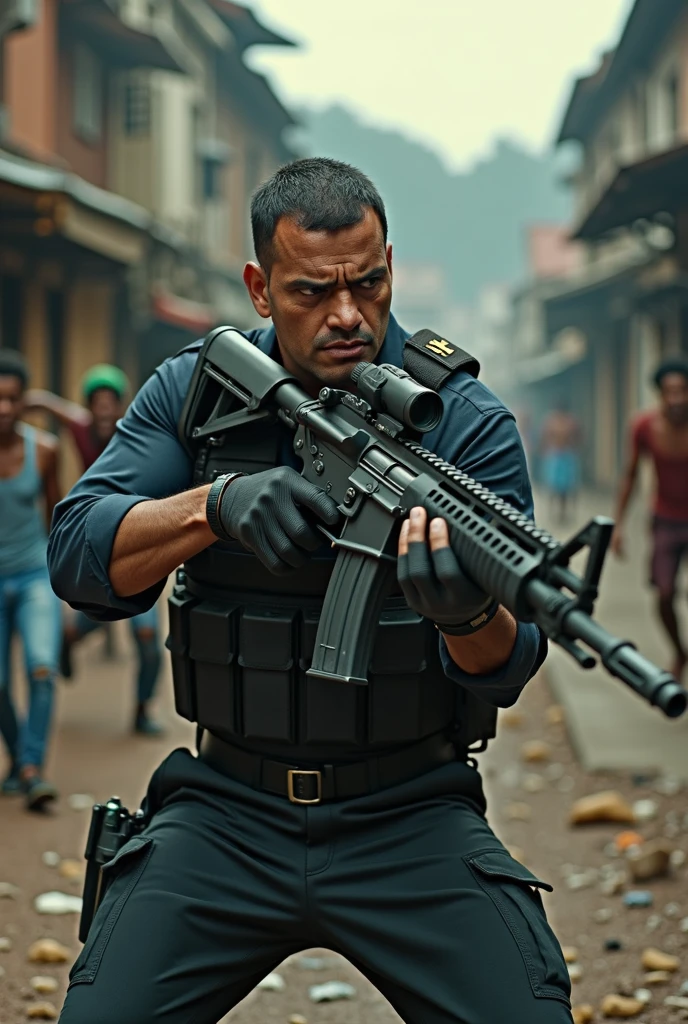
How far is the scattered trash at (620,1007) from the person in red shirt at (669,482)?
373 centimetres

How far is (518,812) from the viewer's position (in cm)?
609

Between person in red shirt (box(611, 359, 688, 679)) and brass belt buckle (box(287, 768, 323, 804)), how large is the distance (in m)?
5.11

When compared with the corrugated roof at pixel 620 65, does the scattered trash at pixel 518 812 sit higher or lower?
lower

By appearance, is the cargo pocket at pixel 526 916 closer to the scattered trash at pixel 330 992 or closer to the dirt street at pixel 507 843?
the dirt street at pixel 507 843

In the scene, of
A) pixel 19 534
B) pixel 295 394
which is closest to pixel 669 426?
pixel 19 534

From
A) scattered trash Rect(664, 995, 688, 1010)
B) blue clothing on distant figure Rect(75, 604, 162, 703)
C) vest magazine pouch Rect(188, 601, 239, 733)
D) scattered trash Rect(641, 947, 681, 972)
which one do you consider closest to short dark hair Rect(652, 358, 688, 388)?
blue clothing on distant figure Rect(75, 604, 162, 703)

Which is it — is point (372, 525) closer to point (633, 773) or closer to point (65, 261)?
point (633, 773)

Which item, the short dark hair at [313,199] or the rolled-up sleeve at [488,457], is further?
the short dark hair at [313,199]

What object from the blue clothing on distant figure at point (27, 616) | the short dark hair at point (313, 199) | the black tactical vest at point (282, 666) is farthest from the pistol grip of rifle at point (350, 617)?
the blue clothing on distant figure at point (27, 616)

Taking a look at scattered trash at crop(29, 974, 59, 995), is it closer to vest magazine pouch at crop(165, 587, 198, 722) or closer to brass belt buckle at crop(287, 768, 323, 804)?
vest magazine pouch at crop(165, 587, 198, 722)

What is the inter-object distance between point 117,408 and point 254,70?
20449mm

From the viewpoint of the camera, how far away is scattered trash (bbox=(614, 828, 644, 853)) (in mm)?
5484

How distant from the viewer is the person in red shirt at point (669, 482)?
24.9ft

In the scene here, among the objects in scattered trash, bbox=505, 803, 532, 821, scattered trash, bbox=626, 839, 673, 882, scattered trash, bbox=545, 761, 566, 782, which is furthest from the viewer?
Answer: scattered trash, bbox=545, 761, 566, 782
